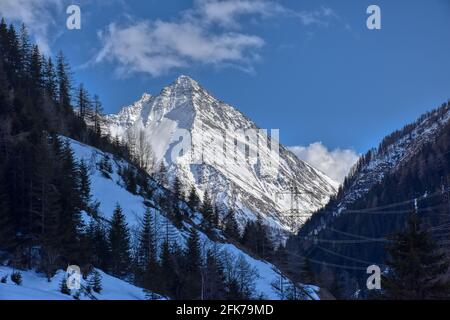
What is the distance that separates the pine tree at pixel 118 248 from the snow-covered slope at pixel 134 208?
8.91 m

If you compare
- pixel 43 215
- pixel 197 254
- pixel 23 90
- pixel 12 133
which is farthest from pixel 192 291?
pixel 23 90

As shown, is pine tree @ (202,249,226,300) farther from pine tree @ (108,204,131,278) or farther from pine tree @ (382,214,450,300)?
pine tree @ (382,214,450,300)

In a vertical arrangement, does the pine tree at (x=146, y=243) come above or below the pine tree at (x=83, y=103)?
below

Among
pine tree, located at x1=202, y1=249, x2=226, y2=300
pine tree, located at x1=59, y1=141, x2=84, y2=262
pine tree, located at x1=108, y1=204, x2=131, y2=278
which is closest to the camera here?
pine tree, located at x1=59, y1=141, x2=84, y2=262

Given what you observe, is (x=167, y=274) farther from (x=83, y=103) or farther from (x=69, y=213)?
(x=83, y=103)

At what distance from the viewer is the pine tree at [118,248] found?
2534 inches

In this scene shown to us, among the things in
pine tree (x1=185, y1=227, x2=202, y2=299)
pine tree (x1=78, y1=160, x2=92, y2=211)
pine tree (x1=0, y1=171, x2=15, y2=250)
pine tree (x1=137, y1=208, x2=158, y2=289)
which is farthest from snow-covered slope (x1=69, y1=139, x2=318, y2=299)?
pine tree (x1=0, y1=171, x2=15, y2=250)

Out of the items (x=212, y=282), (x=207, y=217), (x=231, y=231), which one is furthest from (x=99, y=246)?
(x=231, y=231)

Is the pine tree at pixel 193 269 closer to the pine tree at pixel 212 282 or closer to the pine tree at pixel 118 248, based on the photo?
the pine tree at pixel 212 282

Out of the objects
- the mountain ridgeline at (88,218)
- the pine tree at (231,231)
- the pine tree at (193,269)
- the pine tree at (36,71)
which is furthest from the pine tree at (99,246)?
the pine tree at (231,231)

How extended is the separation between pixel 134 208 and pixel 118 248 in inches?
837

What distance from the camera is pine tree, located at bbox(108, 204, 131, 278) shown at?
64.4 m

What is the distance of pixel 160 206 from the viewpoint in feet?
311

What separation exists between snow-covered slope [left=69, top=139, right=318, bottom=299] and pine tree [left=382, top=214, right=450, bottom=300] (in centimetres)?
4740
